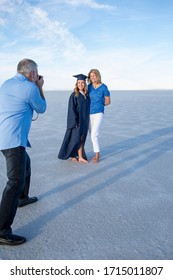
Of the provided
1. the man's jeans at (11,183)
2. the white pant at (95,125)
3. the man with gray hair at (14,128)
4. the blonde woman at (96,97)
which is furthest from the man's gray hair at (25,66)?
the white pant at (95,125)

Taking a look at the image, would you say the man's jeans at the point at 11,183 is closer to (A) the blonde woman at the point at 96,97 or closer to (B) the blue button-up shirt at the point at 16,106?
(B) the blue button-up shirt at the point at 16,106

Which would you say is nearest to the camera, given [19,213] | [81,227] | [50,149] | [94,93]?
[81,227]

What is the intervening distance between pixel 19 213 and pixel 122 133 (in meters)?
6.39

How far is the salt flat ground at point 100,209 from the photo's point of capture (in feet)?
9.28

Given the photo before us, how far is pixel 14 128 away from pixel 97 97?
10.7 feet

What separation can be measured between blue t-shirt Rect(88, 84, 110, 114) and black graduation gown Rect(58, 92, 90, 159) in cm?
10

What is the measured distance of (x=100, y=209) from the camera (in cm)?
375

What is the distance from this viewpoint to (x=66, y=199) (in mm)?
4070

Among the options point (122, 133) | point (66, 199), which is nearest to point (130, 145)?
point (122, 133)

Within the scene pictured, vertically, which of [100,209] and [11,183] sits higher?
[11,183]

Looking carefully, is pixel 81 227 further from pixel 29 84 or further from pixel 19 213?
pixel 29 84

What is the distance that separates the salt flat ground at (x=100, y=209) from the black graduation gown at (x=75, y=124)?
0.29m

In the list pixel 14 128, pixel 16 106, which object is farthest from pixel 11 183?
pixel 16 106

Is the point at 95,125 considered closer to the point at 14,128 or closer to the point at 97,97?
the point at 97,97
